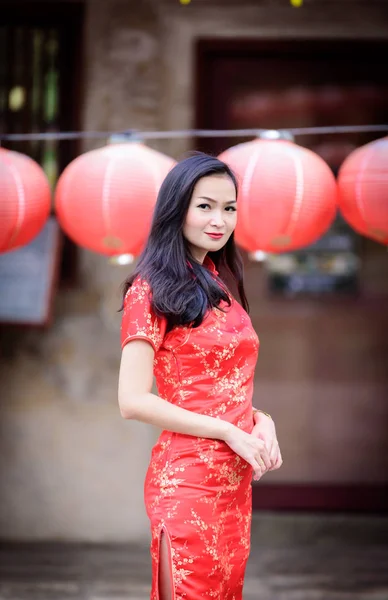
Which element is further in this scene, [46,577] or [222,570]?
[46,577]

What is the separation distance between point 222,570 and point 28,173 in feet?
5.32

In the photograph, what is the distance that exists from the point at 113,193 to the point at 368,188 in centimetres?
91

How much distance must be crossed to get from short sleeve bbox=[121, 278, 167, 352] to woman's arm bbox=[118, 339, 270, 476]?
2cm

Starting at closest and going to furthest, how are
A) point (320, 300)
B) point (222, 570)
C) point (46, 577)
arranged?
point (222, 570), point (46, 577), point (320, 300)

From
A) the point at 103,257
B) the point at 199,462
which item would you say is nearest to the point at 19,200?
the point at 199,462

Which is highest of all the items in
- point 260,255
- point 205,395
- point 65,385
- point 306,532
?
point 260,255

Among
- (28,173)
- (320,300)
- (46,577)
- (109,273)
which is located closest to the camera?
(28,173)

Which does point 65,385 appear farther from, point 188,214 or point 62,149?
point 188,214

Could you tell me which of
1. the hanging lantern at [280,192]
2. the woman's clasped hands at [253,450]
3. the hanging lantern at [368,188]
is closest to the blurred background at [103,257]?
the hanging lantern at [280,192]

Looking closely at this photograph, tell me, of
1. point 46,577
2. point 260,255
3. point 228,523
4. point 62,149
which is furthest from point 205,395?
point 62,149

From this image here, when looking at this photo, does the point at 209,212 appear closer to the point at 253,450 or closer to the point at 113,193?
the point at 253,450

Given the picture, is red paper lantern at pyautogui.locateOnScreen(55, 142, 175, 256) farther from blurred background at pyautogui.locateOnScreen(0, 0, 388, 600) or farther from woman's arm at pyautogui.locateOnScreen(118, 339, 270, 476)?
blurred background at pyautogui.locateOnScreen(0, 0, 388, 600)

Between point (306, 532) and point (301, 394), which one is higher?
point (301, 394)

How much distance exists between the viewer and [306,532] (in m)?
4.88
